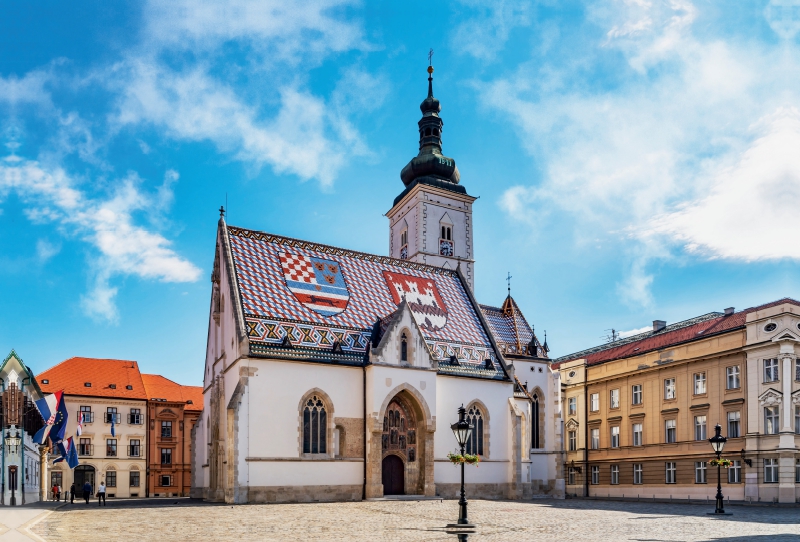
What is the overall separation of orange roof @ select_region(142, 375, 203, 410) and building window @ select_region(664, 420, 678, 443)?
37.7 metres

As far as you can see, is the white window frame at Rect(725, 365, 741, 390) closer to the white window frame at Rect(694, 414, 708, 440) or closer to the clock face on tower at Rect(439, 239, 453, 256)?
the white window frame at Rect(694, 414, 708, 440)

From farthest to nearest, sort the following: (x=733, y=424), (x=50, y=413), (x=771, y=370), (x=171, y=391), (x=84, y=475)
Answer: (x=171, y=391) → (x=84, y=475) → (x=50, y=413) → (x=733, y=424) → (x=771, y=370)

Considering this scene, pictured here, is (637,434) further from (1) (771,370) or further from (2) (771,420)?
(1) (771,370)

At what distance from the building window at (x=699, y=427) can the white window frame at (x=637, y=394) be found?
186 inches

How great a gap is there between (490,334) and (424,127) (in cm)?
2880

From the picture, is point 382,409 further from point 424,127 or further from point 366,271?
point 424,127

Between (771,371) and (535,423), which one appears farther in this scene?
(535,423)

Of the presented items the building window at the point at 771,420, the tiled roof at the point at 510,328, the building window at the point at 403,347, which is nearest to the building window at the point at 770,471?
the building window at the point at 771,420

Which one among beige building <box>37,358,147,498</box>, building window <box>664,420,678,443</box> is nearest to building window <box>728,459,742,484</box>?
building window <box>664,420,678,443</box>

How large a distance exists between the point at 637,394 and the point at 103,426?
41.1 meters

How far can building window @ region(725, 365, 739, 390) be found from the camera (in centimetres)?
3656

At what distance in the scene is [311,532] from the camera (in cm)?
1750

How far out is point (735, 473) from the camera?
118 feet

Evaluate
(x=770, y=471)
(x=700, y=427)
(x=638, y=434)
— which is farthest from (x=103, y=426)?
(x=770, y=471)
